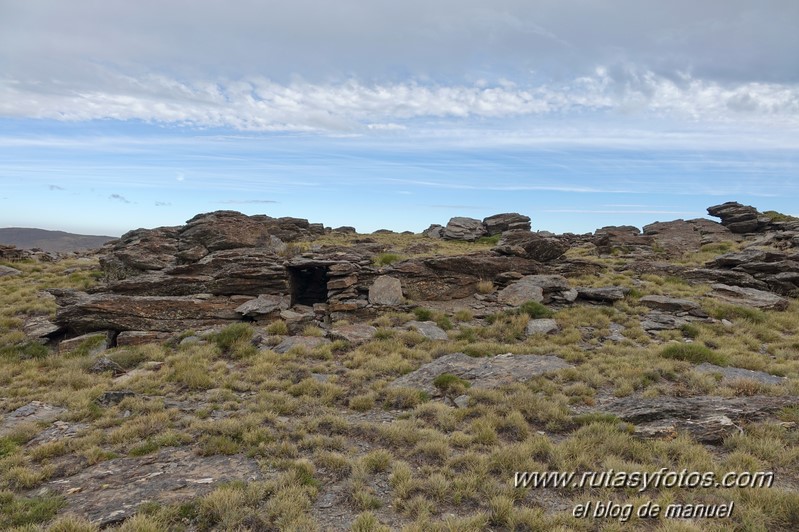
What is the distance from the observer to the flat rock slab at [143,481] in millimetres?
7145

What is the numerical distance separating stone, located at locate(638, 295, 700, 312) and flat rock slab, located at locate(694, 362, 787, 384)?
7.77 m

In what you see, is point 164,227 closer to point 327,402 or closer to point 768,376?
point 327,402

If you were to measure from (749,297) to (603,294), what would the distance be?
812cm

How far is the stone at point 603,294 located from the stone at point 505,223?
31.4 m

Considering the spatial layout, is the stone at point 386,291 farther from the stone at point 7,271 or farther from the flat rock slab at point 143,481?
the stone at point 7,271

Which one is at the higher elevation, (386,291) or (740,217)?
(740,217)

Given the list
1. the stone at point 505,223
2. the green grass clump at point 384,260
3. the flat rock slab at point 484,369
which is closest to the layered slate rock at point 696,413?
the flat rock slab at point 484,369

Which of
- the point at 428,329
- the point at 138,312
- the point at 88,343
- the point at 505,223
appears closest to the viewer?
the point at 88,343

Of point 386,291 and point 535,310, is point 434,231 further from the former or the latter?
point 535,310

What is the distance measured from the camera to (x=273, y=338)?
17.7 m

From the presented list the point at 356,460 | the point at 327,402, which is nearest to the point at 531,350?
the point at 327,402

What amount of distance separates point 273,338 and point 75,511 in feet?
35.1

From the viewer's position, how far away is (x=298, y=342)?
17.4 meters

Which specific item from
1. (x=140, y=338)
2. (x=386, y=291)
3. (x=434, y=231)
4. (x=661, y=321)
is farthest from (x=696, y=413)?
(x=434, y=231)
